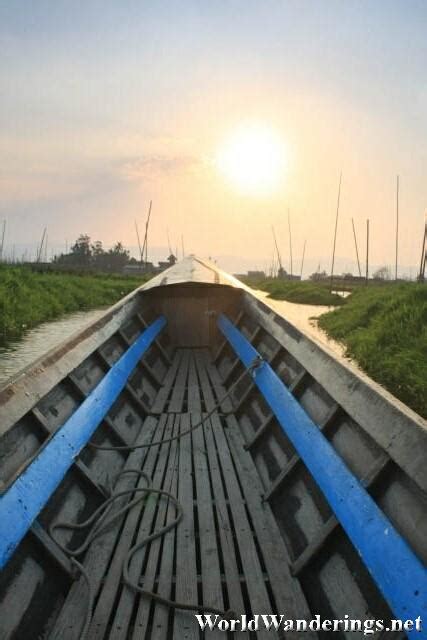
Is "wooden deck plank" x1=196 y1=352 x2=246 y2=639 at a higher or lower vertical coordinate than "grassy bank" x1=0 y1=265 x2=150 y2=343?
lower

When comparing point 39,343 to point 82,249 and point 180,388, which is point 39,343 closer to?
point 180,388

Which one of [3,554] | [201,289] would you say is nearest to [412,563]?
[3,554]

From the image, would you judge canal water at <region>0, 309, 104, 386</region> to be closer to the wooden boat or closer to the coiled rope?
the wooden boat

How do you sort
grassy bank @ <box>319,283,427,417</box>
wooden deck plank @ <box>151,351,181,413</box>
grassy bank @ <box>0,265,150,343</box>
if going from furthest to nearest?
grassy bank @ <box>0,265,150,343</box>
grassy bank @ <box>319,283,427,417</box>
wooden deck plank @ <box>151,351,181,413</box>

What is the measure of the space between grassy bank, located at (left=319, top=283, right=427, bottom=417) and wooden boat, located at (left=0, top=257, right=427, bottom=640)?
12.8 ft

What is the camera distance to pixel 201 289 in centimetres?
790

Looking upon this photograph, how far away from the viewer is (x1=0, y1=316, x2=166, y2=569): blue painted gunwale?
6.63ft

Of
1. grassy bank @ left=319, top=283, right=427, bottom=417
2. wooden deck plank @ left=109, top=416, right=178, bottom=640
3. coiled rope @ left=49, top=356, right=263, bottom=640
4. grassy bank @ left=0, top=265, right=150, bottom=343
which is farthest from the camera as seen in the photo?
grassy bank @ left=0, top=265, right=150, bottom=343

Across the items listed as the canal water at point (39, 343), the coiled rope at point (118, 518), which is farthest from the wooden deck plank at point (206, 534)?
the canal water at point (39, 343)

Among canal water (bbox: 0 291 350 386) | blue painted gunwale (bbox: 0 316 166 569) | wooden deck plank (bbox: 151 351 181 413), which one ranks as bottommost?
canal water (bbox: 0 291 350 386)

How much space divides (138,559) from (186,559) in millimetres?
277

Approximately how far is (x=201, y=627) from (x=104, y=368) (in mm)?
2764

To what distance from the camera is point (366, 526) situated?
6.47 feet

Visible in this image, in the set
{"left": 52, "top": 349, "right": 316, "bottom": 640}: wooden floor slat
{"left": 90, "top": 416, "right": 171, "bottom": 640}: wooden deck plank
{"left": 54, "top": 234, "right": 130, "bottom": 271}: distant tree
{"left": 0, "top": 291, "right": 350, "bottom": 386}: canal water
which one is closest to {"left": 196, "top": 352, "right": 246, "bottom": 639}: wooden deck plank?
{"left": 52, "top": 349, "right": 316, "bottom": 640}: wooden floor slat
